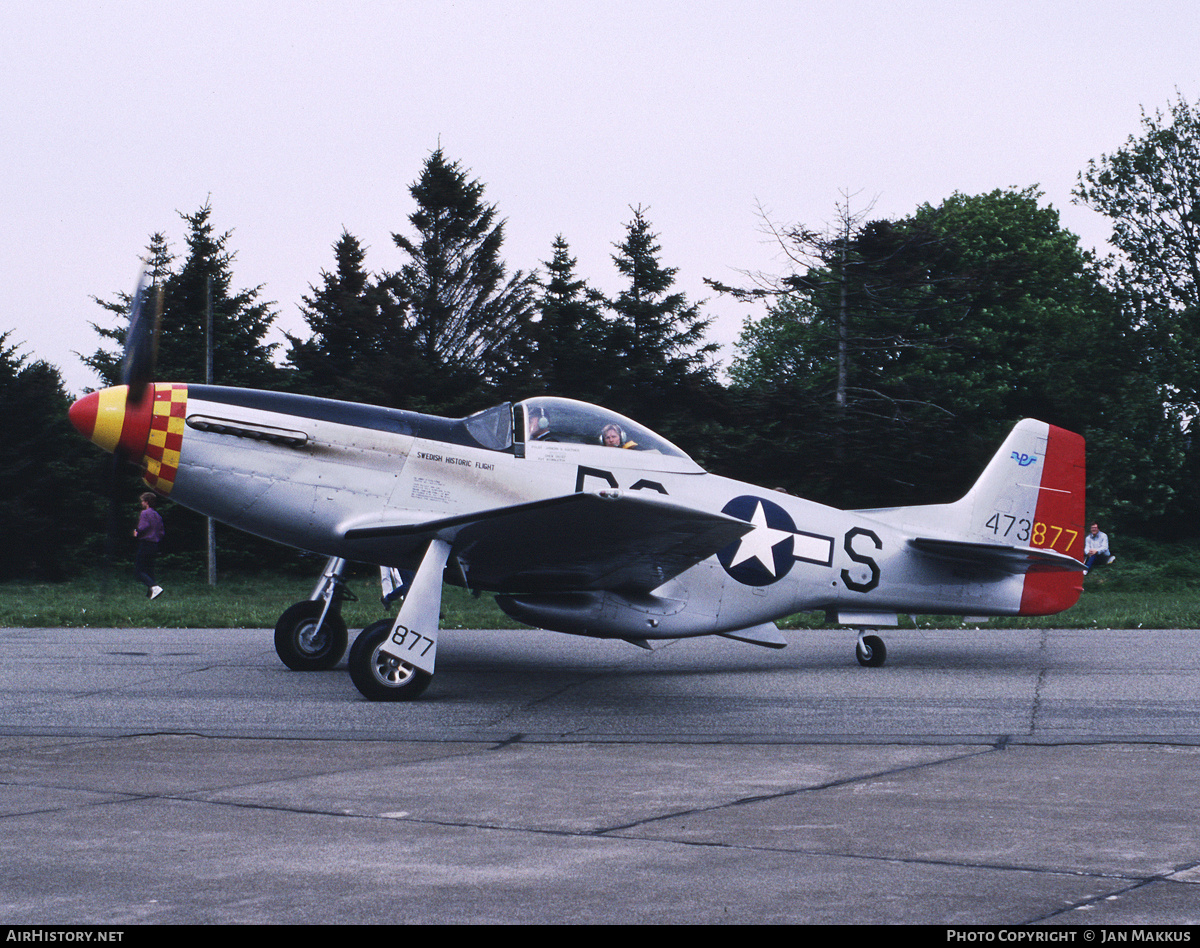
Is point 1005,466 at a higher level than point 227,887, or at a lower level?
higher

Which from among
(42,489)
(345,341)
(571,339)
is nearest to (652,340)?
(571,339)

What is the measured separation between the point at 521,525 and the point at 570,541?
46 centimetres

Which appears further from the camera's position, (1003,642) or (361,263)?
(361,263)

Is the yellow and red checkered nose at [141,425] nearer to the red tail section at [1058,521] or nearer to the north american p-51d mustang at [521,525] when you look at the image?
the north american p-51d mustang at [521,525]

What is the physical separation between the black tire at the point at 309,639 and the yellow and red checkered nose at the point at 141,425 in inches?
81.5

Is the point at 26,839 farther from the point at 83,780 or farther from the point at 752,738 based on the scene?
the point at 752,738

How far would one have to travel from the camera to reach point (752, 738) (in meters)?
7.16

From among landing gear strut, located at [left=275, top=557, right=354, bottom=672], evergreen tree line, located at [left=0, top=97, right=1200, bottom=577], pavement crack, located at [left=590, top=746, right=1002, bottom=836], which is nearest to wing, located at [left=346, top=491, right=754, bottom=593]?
landing gear strut, located at [left=275, top=557, right=354, bottom=672]

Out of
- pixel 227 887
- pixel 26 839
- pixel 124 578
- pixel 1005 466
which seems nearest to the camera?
pixel 227 887

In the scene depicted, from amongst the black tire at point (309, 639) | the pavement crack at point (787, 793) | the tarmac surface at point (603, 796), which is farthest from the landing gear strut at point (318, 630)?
the pavement crack at point (787, 793)

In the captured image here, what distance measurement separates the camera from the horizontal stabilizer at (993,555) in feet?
35.7

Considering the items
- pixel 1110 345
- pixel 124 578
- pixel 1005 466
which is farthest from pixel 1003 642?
pixel 1110 345

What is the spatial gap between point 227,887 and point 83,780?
2.39m
